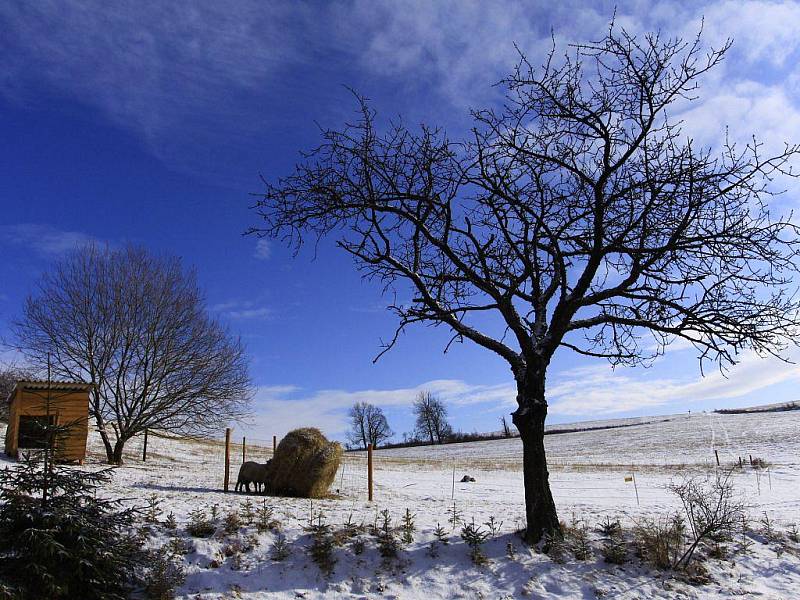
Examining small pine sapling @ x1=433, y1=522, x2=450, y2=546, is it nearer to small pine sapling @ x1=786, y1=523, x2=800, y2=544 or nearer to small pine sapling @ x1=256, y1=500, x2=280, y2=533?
small pine sapling @ x1=256, y1=500, x2=280, y2=533

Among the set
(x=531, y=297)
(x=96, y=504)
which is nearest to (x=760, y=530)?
(x=531, y=297)

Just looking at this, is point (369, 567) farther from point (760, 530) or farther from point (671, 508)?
point (671, 508)

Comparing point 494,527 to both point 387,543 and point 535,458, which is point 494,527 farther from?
point 387,543

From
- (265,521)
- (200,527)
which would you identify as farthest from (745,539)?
(200,527)

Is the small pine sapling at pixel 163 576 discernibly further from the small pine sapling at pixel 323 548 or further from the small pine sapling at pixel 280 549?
the small pine sapling at pixel 323 548

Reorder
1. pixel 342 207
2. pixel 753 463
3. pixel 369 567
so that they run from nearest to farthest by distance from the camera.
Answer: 1. pixel 369 567
2. pixel 342 207
3. pixel 753 463

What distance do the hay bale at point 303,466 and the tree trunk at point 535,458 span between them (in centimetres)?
620

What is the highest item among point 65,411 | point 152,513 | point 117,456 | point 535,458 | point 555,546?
point 65,411

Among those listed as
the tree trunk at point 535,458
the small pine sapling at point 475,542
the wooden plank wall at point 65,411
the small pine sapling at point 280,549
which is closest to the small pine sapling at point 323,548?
the small pine sapling at point 280,549

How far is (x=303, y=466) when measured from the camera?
546 inches

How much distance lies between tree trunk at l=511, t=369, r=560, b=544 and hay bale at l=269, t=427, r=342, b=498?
6.20m

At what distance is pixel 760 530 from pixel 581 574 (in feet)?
13.2

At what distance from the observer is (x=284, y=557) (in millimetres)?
7988

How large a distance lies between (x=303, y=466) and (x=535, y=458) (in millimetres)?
6689
